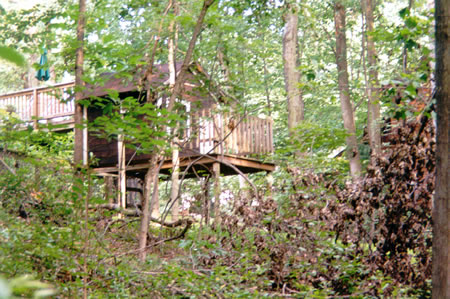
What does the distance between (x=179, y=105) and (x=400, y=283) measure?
14.1 ft

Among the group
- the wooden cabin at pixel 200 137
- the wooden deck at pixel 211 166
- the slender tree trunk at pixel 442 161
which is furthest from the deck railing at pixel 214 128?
the slender tree trunk at pixel 442 161

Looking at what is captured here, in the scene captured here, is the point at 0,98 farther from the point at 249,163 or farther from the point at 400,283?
the point at 400,283

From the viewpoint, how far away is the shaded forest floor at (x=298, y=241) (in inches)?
257

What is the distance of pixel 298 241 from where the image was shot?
7895 mm

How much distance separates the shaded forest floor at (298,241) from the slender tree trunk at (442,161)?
51.8 inches

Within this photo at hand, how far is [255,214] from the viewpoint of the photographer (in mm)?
8086

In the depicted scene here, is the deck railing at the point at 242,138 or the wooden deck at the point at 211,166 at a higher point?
the deck railing at the point at 242,138

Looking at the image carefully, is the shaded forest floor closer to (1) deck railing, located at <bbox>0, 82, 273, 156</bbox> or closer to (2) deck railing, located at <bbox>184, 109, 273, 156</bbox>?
(1) deck railing, located at <bbox>0, 82, 273, 156</bbox>

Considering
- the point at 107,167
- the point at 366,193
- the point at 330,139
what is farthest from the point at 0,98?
the point at 366,193

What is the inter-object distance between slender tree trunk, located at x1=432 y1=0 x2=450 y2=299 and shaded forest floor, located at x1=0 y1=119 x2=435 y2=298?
4.32 feet

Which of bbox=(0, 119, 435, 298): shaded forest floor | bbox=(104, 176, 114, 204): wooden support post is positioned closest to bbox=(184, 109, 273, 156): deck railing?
bbox=(104, 176, 114, 204): wooden support post

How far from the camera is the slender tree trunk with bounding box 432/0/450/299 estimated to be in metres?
5.04

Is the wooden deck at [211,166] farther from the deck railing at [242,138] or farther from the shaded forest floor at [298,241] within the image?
the shaded forest floor at [298,241]

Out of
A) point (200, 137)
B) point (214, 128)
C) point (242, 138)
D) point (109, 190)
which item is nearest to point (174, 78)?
point (200, 137)
